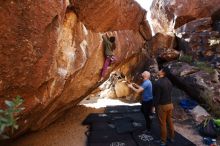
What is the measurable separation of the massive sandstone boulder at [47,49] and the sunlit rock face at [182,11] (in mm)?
8039

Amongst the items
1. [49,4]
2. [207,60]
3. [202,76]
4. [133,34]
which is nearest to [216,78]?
[202,76]

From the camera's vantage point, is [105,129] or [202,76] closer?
[105,129]

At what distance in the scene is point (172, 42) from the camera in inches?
525

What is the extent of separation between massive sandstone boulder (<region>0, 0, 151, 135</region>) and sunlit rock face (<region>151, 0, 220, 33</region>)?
26.4 ft

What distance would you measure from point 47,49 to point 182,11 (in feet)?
41.1

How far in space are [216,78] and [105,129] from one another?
4.97 m

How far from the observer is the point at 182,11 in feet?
47.8

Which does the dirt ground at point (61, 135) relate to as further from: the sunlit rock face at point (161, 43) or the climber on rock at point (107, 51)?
the sunlit rock face at point (161, 43)

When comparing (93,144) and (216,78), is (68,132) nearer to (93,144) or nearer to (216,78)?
(93,144)

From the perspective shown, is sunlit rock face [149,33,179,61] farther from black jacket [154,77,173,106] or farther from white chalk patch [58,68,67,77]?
white chalk patch [58,68,67,77]

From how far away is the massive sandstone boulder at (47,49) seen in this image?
3.52 meters

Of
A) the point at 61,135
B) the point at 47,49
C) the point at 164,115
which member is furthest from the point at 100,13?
the point at 61,135

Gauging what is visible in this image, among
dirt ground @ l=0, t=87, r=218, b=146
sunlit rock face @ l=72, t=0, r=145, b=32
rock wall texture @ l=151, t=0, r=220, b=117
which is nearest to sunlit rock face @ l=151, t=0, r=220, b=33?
rock wall texture @ l=151, t=0, r=220, b=117

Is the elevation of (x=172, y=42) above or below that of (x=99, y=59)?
above
